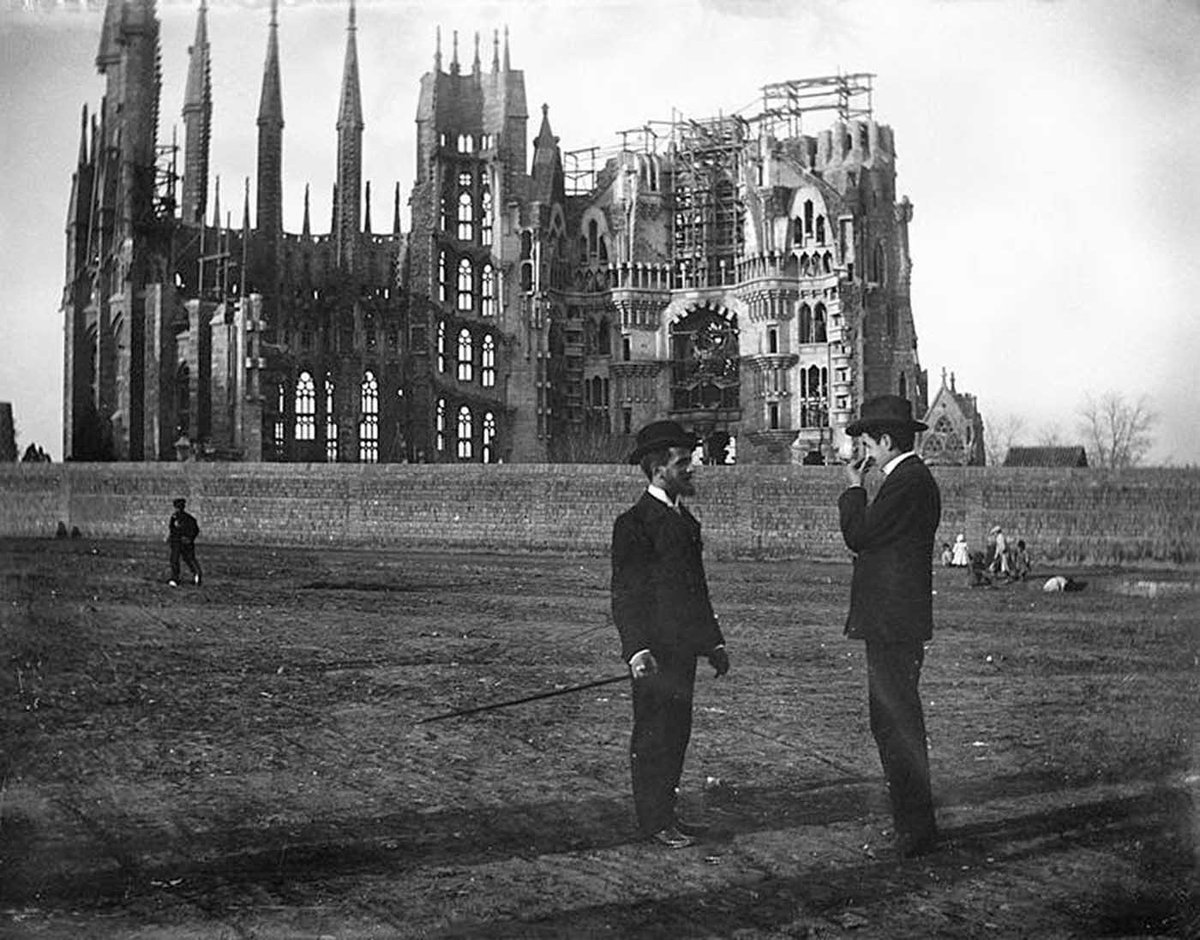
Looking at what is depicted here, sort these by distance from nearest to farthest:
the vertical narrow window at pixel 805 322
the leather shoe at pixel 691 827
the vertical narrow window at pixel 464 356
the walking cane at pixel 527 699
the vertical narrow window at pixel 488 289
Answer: the leather shoe at pixel 691 827, the walking cane at pixel 527 699, the vertical narrow window at pixel 805 322, the vertical narrow window at pixel 488 289, the vertical narrow window at pixel 464 356

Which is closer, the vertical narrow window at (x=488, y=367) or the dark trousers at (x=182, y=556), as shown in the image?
the dark trousers at (x=182, y=556)

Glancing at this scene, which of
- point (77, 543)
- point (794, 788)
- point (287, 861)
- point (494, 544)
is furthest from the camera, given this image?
point (494, 544)

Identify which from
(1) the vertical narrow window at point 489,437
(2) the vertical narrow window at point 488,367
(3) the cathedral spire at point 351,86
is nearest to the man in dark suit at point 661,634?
(3) the cathedral spire at point 351,86

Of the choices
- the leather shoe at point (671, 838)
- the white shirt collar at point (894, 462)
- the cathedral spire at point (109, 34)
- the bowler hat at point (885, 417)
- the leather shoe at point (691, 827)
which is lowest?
the leather shoe at point (671, 838)

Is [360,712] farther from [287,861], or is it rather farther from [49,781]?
[49,781]

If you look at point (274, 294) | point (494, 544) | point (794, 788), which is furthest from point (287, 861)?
point (274, 294)

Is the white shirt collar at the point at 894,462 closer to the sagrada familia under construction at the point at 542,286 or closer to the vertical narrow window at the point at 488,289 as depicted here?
the sagrada familia under construction at the point at 542,286
